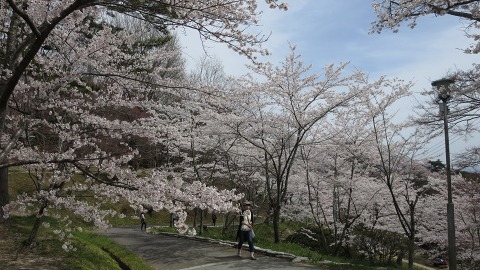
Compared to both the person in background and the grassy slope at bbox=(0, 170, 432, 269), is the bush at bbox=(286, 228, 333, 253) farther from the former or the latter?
the person in background

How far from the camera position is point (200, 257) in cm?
952


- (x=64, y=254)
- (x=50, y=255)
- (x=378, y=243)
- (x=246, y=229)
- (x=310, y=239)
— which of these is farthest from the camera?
(x=310, y=239)

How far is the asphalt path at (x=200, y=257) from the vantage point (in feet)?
27.7

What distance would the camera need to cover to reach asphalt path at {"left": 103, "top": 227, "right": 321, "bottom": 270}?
8438mm

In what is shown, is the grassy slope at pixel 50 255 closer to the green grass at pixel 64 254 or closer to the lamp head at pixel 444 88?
the green grass at pixel 64 254

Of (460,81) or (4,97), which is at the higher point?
(460,81)

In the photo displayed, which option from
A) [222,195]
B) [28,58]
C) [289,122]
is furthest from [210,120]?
[28,58]

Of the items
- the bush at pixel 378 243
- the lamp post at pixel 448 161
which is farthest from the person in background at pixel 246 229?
the bush at pixel 378 243

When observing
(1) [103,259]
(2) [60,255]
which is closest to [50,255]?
(2) [60,255]

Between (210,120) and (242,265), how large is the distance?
681 centimetres

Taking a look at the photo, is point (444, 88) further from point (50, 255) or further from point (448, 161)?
point (50, 255)

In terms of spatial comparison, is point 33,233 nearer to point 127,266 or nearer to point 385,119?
point 127,266

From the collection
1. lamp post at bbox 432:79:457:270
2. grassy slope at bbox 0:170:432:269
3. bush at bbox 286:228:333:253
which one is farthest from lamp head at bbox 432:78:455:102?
bush at bbox 286:228:333:253

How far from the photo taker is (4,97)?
162 inches
